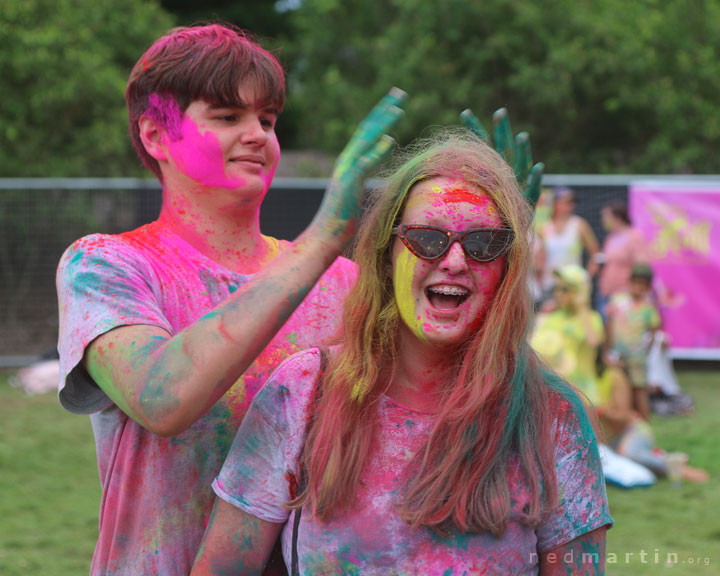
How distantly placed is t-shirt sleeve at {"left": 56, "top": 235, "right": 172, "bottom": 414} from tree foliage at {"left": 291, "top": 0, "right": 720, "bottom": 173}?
10.8 metres

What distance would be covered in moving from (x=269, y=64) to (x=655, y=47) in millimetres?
12046

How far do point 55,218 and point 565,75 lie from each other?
24.1 ft

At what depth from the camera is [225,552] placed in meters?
1.74

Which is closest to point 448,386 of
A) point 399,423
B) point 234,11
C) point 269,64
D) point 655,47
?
point 399,423

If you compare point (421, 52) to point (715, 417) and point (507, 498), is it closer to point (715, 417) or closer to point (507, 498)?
point (715, 417)

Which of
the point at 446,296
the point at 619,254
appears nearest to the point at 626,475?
the point at 619,254

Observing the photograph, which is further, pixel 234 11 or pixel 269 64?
pixel 234 11

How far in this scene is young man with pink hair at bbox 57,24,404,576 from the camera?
1595mm

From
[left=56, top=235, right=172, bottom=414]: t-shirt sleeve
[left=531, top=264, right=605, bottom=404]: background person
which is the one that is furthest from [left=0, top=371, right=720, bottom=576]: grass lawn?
[left=56, top=235, right=172, bottom=414]: t-shirt sleeve

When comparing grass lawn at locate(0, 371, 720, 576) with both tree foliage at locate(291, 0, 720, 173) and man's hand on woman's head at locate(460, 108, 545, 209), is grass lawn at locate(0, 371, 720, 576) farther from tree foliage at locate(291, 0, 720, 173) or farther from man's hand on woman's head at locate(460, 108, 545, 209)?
tree foliage at locate(291, 0, 720, 173)

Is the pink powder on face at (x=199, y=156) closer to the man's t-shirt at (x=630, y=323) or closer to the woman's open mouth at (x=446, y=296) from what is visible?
the woman's open mouth at (x=446, y=296)

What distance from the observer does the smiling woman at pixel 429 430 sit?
5.48 ft

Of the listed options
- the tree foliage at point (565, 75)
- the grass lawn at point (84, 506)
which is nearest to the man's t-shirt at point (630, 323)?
the grass lawn at point (84, 506)

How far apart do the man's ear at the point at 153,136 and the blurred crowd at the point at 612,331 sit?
318 centimetres
